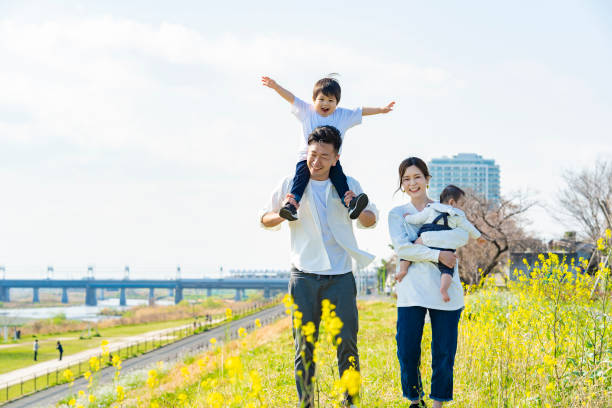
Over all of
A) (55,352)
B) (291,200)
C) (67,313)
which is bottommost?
(67,313)

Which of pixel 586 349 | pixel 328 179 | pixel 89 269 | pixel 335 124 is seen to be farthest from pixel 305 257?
pixel 89 269

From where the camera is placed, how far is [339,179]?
11.6ft

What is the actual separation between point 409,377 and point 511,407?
639 mm

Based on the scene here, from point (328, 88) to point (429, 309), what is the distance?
1.61 meters

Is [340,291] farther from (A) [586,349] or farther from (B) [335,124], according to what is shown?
(A) [586,349]

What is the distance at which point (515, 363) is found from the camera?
167 inches

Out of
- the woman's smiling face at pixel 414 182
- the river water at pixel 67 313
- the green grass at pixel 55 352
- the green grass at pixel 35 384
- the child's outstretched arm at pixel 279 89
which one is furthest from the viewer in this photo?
the river water at pixel 67 313

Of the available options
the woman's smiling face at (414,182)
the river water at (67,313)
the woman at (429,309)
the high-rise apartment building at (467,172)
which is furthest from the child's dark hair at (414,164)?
the river water at (67,313)

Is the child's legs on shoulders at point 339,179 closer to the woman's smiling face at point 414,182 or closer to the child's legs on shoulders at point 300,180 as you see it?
the child's legs on shoulders at point 300,180

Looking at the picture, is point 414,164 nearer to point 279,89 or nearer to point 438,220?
point 438,220

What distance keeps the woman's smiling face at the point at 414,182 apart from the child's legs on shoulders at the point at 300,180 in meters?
0.70

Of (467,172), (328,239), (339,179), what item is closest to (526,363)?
(328,239)

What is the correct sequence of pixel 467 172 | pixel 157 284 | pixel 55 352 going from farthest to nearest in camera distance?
1. pixel 157 284
2. pixel 467 172
3. pixel 55 352

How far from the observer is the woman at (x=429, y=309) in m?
3.41
